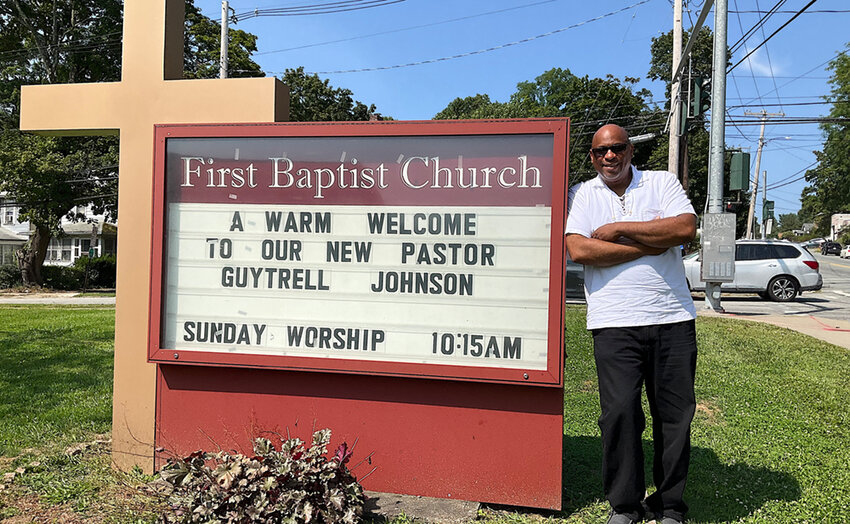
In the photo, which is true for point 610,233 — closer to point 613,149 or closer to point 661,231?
point 661,231

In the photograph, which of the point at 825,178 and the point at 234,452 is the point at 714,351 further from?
the point at 825,178

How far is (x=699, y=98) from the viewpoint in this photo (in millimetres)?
13555

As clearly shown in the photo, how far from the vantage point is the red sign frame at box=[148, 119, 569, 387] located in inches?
128

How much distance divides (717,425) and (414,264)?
3.20m

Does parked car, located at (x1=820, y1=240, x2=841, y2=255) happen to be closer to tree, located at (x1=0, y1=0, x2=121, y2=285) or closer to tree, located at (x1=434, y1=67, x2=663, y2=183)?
tree, located at (x1=434, y1=67, x2=663, y2=183)

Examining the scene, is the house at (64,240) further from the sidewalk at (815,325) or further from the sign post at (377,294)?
the sign post at (377,294)

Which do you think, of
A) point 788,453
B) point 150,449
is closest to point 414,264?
point 150,449

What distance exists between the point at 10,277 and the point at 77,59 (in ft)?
34.0

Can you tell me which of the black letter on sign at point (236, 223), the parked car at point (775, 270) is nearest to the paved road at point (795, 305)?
the parked car at point (775, 270)

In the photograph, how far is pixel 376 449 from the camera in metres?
3.53

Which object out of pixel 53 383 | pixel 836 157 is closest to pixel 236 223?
pixel 53 383

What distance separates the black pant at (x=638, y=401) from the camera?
9.75 feet

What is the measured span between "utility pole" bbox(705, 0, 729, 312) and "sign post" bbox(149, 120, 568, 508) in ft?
35.3

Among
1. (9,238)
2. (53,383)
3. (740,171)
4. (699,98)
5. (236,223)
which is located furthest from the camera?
(9,238)
